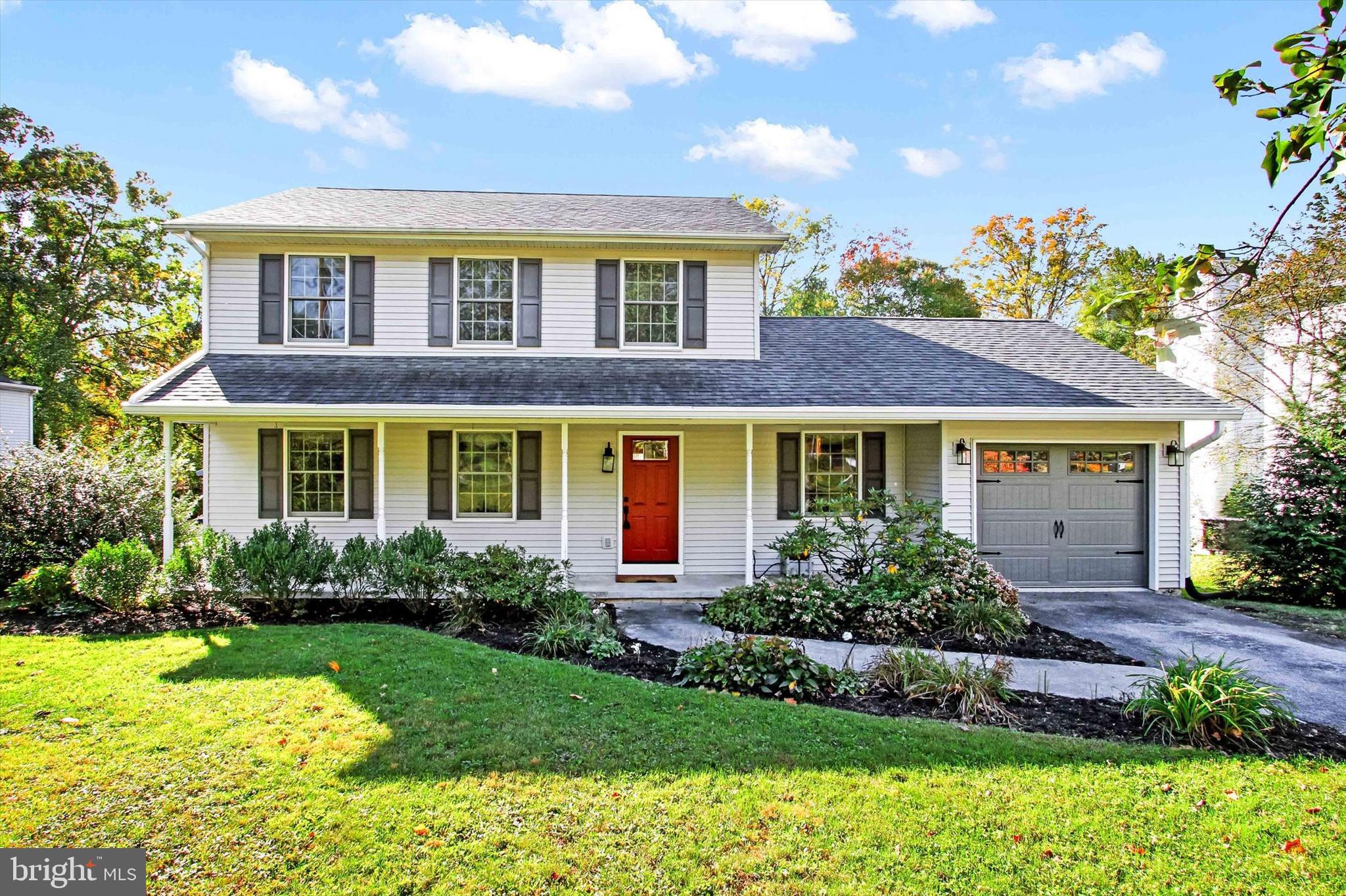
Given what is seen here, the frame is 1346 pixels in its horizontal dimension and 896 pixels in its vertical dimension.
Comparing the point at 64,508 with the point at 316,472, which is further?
the point at 316,472

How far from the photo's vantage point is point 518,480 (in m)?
9.21

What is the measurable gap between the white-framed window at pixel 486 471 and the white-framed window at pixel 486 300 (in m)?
1.45

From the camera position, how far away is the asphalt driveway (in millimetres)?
5227

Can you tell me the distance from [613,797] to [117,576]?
6.84m

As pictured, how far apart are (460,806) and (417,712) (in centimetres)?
135

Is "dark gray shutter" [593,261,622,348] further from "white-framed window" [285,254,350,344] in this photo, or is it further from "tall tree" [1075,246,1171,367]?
"tall tree" [1075,246,1171,367]

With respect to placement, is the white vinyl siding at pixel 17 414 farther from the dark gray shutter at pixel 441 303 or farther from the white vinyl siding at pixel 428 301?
the dark gray shutter at pixel 441 303

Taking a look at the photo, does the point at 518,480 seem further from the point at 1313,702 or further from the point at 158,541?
the point at 1313,702

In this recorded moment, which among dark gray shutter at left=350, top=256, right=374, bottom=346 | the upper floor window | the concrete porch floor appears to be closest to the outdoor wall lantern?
the concrete porch floor

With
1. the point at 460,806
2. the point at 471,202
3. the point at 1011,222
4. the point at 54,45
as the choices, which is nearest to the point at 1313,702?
the point at 460,806

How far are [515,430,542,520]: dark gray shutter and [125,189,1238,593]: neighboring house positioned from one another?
3 centimetres

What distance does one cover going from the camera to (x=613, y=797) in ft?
11.2

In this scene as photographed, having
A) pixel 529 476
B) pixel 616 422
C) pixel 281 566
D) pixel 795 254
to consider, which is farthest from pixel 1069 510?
pixel 795 254

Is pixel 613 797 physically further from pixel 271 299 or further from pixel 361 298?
pixel 271 299
